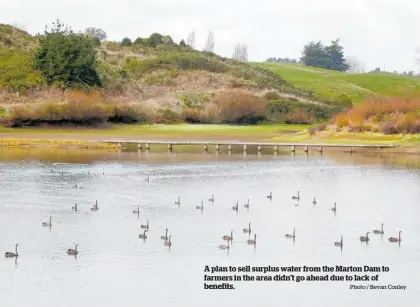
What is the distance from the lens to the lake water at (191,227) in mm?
35312

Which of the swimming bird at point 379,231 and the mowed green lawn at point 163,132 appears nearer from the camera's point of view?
the swimming bird at point 379,231

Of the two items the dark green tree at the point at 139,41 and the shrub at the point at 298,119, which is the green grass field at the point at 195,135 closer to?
the shrub at the point at 298,119

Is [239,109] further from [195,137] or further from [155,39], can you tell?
[155,39]

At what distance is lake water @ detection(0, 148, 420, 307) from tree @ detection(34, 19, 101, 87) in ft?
160

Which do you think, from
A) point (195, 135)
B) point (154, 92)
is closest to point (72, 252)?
point (195, 135)

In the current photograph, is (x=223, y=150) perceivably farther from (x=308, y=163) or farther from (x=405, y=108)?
(x=405, y=108)

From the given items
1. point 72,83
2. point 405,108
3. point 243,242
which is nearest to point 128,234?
point 243,242

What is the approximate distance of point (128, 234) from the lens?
150 feet

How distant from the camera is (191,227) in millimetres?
47750

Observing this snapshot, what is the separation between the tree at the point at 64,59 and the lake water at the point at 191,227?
48.9m

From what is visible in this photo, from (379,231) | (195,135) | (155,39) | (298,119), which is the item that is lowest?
(379,231)

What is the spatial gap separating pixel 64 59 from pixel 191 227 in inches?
3408

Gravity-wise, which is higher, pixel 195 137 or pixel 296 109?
pixel 296 109

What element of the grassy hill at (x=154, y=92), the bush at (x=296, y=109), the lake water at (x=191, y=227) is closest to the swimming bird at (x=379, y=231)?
the lake water at (x=191, y=227)
